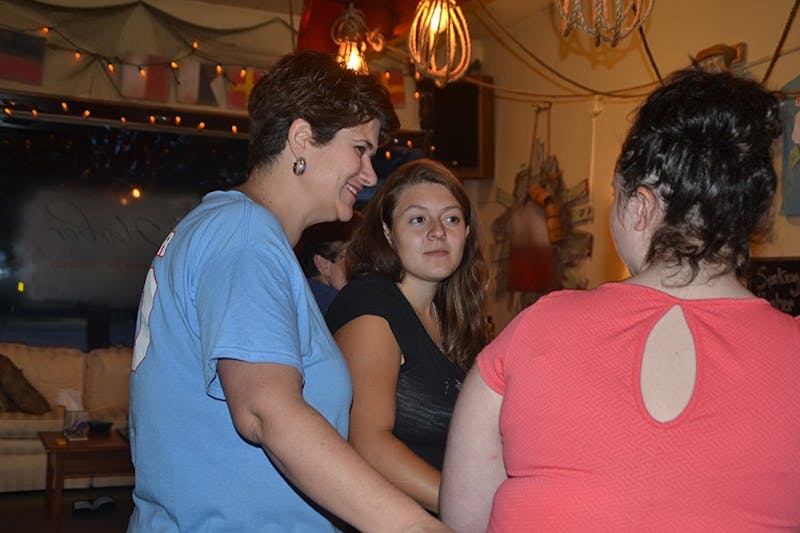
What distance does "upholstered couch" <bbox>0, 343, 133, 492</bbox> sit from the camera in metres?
6.46

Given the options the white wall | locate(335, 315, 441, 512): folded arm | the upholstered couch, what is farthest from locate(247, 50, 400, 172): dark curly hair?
the upholstered couch

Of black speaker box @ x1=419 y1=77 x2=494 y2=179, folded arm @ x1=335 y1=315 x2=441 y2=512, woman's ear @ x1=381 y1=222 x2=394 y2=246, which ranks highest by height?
black speaker box @ x1=419 y1=77 x2=494 y2=179

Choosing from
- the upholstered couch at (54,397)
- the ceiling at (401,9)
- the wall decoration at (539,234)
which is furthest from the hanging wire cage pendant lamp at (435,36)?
the upholstered couch at (54,397)

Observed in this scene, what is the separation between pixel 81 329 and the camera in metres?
7.21

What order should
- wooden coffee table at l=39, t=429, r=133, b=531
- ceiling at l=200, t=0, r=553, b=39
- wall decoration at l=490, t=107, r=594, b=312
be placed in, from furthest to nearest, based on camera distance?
1. wall decoration at l=490, t=107, r=594, b=312
2. wooden coffee table at l=39, t=429, r=133, b=531
3. ceiling at l=200, t=0, r=553, b=39

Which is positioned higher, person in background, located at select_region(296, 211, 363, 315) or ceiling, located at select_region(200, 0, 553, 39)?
ceiling, located at select_region(200, 0, 553, 39)

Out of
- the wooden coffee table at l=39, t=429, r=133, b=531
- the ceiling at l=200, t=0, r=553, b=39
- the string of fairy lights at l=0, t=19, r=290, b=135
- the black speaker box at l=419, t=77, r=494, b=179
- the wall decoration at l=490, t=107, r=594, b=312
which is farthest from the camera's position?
the black speaker box at l=419, t=77, r=494, b=179

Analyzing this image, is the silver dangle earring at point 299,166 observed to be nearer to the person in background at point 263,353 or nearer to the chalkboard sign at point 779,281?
the person in background at point 263,353

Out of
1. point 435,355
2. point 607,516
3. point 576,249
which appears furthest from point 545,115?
point 607,516

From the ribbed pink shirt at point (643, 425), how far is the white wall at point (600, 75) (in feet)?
11.9

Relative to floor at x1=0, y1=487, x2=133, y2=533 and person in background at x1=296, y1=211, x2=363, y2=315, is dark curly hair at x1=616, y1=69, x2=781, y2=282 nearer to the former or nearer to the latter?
person in background at x1=296, y1=211, x2=363, y2=315

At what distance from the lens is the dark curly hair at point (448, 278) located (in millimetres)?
2340

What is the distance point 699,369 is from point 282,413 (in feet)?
1.65

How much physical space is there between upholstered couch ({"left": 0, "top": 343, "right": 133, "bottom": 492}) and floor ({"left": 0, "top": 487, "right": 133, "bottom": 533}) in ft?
0.42
